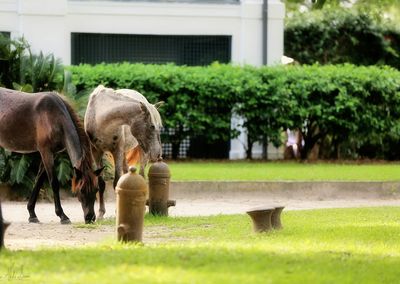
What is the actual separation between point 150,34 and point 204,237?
49.7ft

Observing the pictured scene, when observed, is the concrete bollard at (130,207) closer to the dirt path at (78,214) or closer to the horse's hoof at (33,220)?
the dirt path at (78,214)

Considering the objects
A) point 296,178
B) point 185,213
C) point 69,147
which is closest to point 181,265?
point 69,147

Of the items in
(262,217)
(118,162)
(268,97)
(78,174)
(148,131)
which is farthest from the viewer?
(268,97)

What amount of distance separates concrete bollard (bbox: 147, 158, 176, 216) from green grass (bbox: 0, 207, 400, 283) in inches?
95.1

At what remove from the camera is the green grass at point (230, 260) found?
931 cm

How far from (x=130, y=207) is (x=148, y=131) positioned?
4815 mm

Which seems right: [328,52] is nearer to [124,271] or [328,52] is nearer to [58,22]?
[58,22]

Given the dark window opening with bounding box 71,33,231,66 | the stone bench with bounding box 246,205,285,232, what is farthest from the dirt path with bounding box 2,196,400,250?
the dark window opening with bounding box 71,33,231,66

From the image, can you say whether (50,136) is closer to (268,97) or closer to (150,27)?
(268,97)

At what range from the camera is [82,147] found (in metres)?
16.0

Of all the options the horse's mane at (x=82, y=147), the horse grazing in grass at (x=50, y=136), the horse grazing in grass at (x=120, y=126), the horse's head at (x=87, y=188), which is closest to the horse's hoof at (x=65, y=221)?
the horse grazing in grass at (x=50, y=136)

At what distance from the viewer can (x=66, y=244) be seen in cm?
1297

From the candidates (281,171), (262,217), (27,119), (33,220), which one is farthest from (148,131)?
(281,171)

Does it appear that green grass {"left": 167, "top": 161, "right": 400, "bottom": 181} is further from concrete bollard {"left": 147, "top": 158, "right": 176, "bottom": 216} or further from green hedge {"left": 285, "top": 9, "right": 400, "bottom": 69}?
green hedge {"left": 285, "top": 9, "right": 400, "bottom": 69}
